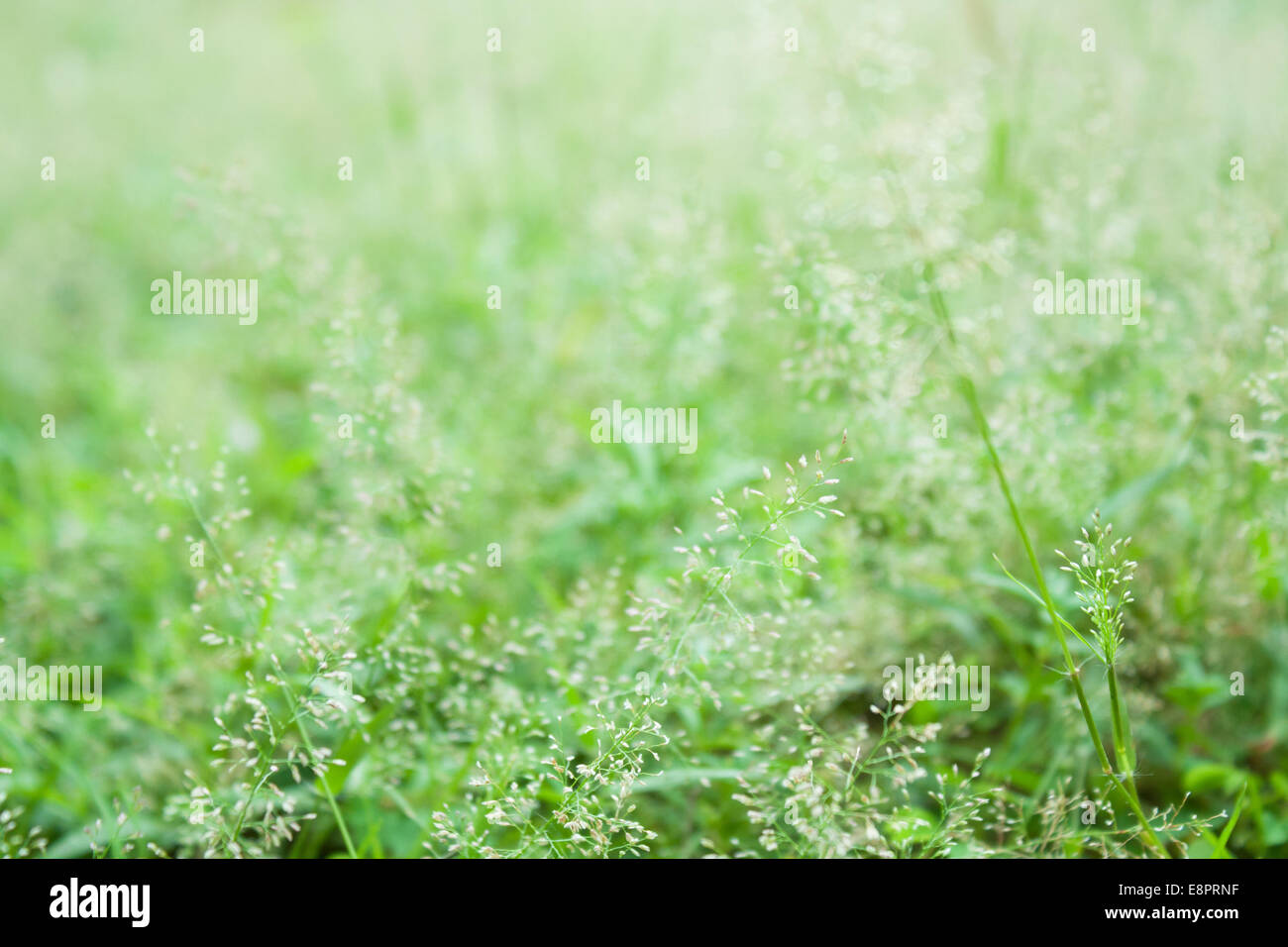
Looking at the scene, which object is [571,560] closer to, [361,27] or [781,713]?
[781,713]

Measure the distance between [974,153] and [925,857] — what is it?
10.3 ft

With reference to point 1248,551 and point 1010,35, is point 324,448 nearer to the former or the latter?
point 1248,551

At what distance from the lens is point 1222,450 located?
8.33 feet

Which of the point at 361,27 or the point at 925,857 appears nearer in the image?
the point at 925,857

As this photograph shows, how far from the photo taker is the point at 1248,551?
242 centimetres

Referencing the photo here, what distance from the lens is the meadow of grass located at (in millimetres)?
2016

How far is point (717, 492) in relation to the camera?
2.11 meters

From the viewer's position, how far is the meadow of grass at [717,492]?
202cm

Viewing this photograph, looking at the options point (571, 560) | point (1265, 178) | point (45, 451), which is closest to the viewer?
point (571, 560)

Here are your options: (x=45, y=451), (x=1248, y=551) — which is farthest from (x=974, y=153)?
(x=45, y=451)

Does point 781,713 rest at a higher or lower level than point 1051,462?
lower

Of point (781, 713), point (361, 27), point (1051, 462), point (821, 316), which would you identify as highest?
point (361, 27)
